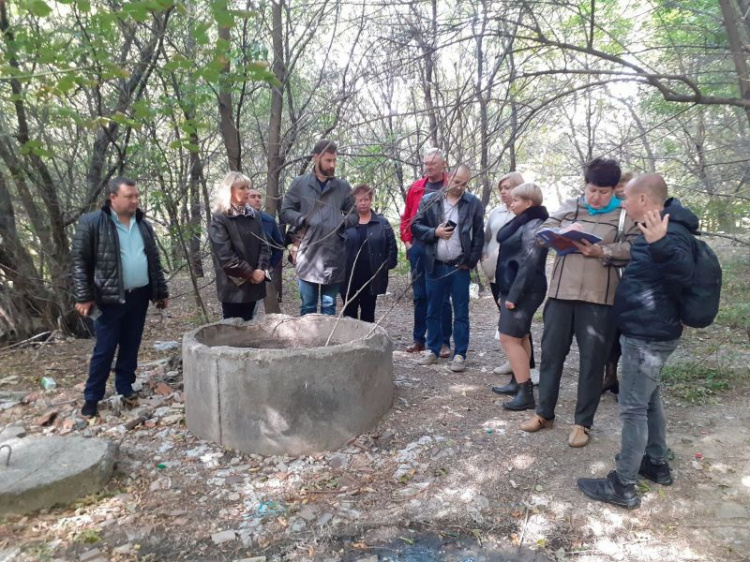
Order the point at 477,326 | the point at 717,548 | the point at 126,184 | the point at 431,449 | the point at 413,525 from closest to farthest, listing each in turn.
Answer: the point at 717,548, the point at 413,525, the point at 431,449, the point at 126,184, the point at 477,326

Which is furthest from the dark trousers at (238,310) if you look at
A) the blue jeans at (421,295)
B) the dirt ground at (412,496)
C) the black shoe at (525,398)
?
the black shoe at (525,398)

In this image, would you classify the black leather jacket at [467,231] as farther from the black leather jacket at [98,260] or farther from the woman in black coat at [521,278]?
the black leather jacket at [98,260]

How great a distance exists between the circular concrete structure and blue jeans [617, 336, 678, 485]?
5.75 feet

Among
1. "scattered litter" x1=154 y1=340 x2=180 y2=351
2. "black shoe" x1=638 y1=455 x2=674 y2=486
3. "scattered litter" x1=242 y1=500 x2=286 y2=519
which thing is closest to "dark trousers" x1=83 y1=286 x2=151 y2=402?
"scattered litter" x1=154 y1=340 x2=180 y2=351

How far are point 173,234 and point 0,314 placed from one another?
215 cm

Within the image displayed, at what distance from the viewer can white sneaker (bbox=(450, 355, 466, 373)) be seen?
518 cm

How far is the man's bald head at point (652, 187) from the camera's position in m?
2.81

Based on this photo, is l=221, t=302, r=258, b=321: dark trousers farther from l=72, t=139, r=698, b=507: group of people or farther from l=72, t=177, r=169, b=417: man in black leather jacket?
l=72, t=177, r=169, b=417: man in black leather jacket

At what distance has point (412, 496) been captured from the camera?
3227 mm

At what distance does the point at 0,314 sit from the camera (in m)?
5.99

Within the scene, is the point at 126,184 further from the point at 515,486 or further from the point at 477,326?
the point at 477,326

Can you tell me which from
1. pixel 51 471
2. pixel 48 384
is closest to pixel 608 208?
pixel 51 471

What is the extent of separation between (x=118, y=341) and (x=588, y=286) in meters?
3.70

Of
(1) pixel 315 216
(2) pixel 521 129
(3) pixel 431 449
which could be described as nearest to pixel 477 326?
(1) pixel 315 216
